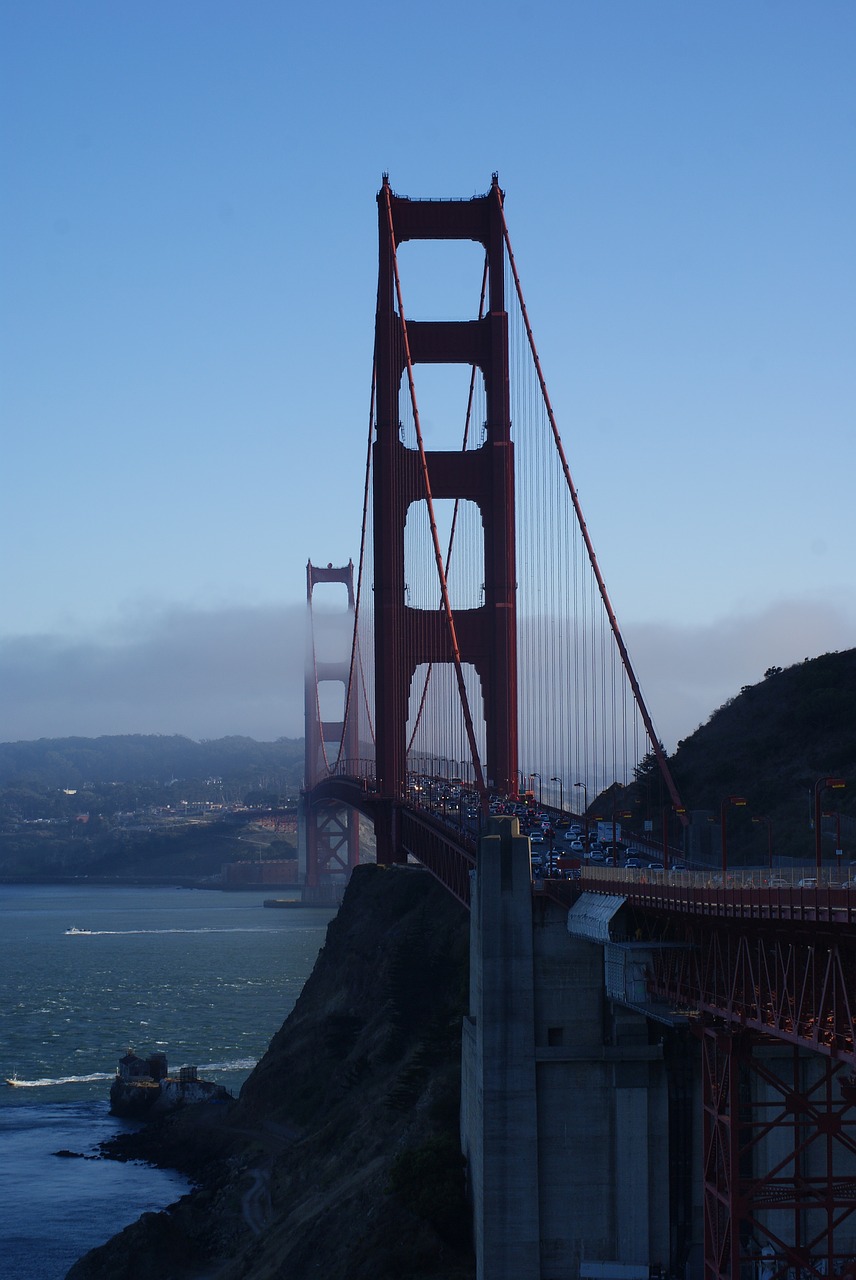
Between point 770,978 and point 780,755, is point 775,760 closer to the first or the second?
point 780,755

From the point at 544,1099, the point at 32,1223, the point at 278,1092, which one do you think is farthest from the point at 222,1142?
the point at 544,1099

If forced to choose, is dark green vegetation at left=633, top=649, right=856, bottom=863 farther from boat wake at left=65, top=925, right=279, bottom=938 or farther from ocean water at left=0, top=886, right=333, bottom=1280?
boat wake at left=65, top=925, right=279, bottom=938

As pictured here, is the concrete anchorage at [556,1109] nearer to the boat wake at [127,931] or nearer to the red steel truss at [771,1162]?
the red steel truss at [771,1162]

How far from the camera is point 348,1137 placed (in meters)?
39.8

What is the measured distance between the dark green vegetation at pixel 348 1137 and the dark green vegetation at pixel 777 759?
29.1 feet

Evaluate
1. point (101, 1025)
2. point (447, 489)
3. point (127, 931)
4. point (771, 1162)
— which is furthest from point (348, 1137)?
point (127, 931)

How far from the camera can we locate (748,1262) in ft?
91.9

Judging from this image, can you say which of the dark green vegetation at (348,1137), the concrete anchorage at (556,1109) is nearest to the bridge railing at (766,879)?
the concrete anchorage at (556,1109)

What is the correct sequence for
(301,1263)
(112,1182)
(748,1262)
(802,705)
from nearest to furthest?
(748,1262) → (301,1263) → (112,1182) → (802,705)

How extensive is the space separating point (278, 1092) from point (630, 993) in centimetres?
2314

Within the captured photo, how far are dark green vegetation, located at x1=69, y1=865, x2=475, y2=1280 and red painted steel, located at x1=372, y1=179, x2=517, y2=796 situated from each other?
568 centimetres

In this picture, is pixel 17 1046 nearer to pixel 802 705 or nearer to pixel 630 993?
pixel 802 705

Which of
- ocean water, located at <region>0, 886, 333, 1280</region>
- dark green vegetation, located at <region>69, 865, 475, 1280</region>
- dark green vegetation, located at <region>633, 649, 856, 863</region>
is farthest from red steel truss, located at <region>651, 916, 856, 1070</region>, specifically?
dark green vegetation, located at <region>633, 649, 856, 863</region>

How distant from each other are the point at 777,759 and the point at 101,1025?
30728 millimetres
